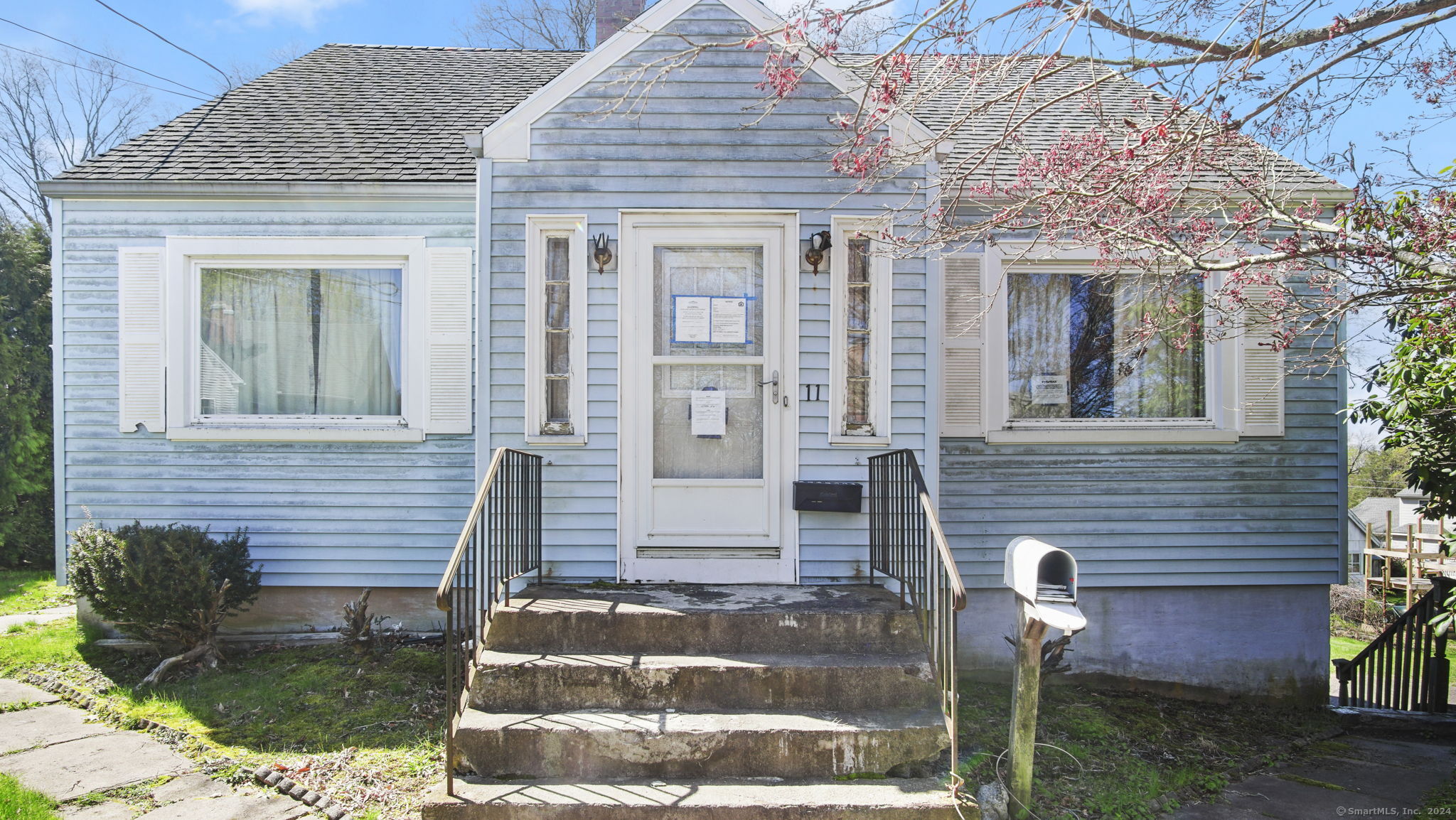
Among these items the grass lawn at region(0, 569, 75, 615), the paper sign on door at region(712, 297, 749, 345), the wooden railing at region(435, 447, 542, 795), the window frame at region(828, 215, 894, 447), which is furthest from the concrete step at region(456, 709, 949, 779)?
the grass lawn at region(0, 569, 75, 615)

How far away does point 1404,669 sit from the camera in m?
6.06

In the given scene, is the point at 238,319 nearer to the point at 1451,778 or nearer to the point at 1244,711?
the point at 1244,711

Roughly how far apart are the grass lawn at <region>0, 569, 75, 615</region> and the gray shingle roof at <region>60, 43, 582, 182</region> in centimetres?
335

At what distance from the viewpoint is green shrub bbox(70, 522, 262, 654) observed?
4820mm

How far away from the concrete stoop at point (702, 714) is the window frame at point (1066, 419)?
6.58 ft

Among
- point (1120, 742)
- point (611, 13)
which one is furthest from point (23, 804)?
point (611, 13)

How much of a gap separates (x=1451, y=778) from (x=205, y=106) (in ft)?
31.3

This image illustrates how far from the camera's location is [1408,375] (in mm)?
4840

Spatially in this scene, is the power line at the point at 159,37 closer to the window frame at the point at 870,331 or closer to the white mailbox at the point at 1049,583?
the window frame at the point at 870,331

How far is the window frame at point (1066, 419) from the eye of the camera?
18.2 feet

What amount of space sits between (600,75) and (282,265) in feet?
9.14

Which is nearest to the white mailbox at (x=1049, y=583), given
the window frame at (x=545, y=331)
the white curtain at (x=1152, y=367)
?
the window frame at (x=545, y=331)

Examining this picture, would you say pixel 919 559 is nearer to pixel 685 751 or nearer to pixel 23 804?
pixel 685 751

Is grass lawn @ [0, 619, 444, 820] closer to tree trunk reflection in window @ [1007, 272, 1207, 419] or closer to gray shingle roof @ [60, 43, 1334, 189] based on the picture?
gray shingle roof @ [60, 43, 1334, 189]
